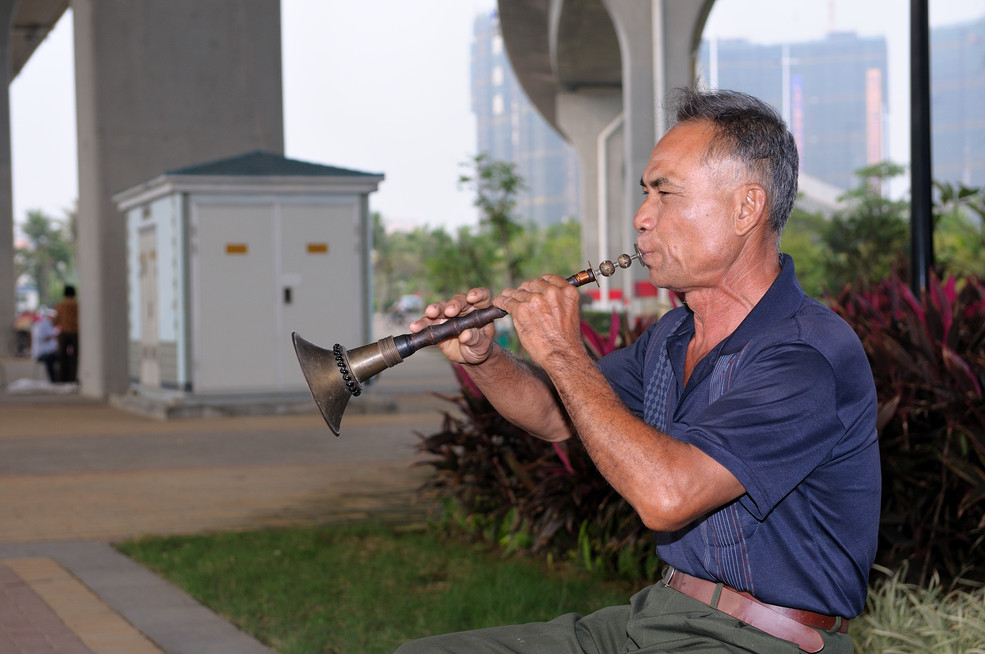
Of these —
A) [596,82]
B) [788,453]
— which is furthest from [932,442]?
[596,82]

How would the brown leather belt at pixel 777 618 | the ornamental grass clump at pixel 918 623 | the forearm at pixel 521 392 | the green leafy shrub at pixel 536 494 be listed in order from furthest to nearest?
the green leafy shrub at pixel 536 494, the ornamental grass clump at pixel 918 623, the forearm at pixel 521 392, the brown leather belt at pixel 777 618

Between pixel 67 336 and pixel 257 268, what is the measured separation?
8.53 metres

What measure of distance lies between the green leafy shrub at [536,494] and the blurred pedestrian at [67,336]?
54.7 feet

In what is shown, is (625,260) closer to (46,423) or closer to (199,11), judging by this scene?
(46,423)

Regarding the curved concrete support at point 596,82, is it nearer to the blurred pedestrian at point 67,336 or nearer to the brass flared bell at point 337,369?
the blurred pedestrian at point 67,336

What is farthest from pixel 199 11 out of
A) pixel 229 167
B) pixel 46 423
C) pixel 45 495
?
pixel 45 495

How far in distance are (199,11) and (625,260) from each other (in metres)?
17.2

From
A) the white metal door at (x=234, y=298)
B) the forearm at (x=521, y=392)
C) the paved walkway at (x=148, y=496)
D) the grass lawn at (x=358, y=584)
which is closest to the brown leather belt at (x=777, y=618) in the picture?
the forearm at (x=521, y=392)

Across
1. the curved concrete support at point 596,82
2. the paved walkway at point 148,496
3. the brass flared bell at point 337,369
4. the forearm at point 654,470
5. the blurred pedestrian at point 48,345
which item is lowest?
the paved walkway at point 148,496

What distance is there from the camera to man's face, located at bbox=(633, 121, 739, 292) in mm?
2489

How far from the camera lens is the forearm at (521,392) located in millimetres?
3049

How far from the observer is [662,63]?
21281 millimetres

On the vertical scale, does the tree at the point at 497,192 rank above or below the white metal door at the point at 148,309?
above

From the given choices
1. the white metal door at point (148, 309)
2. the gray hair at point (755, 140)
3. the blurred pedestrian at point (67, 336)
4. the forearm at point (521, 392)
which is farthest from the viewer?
the blurred pedestrian at point (67, 336)
